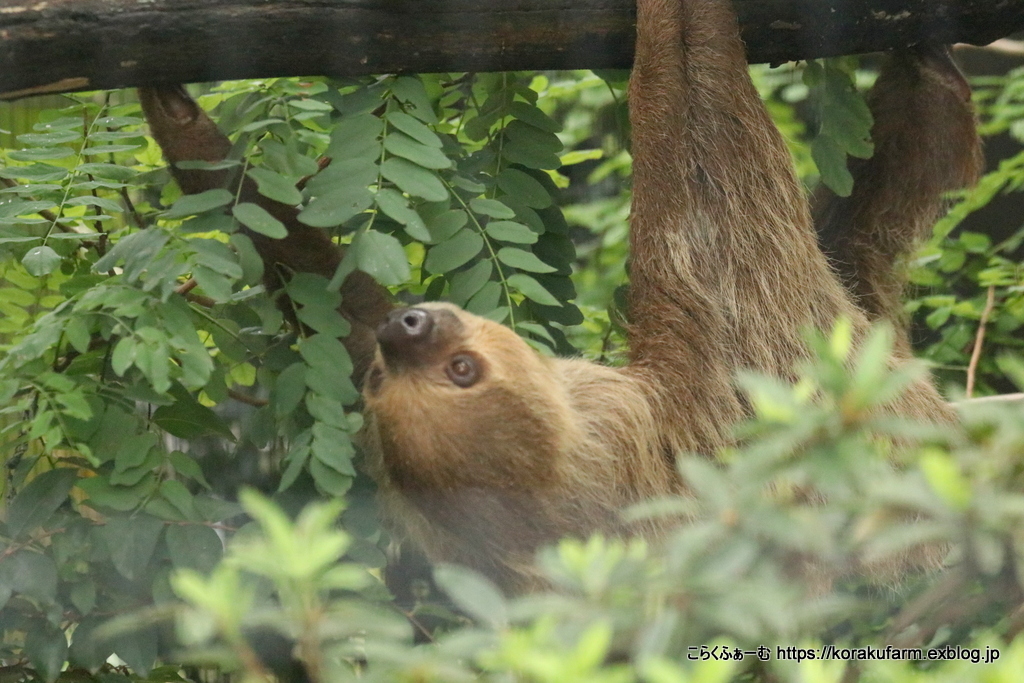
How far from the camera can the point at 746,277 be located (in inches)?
126

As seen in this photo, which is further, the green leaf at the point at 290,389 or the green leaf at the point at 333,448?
the green leaf at the point at 290,389

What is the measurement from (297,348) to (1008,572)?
1.80m

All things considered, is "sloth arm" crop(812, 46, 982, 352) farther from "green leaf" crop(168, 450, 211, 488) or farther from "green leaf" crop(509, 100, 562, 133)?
"green leaf" crop(168, 450, 211, 488)

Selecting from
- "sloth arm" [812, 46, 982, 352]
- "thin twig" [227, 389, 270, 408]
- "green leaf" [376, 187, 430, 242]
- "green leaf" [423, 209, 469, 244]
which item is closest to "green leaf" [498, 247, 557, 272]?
"green leaf" [423, 209, 469, 244]

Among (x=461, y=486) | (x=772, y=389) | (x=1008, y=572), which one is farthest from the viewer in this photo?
(x=461, y=486)

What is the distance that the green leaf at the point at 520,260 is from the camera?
278 cm

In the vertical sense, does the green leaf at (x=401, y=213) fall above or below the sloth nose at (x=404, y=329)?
above

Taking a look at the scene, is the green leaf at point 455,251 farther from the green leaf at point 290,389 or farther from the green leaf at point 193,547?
the green leaf at point 193,547

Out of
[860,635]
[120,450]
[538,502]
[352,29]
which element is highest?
[352,29]

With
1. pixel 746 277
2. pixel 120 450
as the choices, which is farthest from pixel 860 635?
pixel 120 450

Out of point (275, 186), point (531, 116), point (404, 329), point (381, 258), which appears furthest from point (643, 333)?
point (275, 186)

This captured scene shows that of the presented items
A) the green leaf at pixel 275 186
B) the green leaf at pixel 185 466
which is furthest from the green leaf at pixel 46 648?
the green leaf at pixel 275 186

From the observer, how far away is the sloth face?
104 inches

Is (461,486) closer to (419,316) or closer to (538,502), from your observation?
(538,502)
